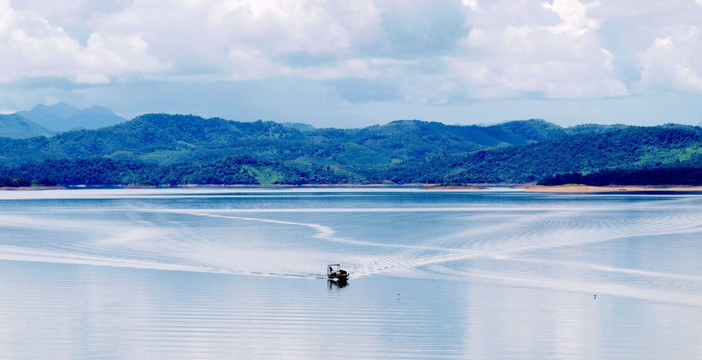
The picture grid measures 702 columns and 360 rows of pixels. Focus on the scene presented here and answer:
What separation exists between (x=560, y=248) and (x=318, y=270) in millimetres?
17792

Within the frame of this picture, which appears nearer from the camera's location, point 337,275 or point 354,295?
point 354,295

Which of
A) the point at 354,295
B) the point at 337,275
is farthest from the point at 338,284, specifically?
the point at 354,295

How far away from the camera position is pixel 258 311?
30.4 m

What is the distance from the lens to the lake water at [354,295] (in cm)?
2522

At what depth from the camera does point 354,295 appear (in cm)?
3425

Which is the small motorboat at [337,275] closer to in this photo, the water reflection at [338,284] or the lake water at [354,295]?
the water reflection at [338,284]

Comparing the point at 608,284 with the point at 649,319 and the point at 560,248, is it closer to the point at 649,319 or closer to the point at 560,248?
the point at 649,319

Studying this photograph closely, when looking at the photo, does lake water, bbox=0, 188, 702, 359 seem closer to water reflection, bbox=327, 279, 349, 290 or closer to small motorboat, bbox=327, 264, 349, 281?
water reflection, bbox=327, 279, 349, 290

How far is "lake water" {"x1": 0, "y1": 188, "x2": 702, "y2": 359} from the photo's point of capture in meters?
25.2

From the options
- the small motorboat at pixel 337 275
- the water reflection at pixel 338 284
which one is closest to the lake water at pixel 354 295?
the water reflection at pixel 338 284

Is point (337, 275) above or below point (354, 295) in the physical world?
above

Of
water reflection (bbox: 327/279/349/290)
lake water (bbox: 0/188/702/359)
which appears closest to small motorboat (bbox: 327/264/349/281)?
water reflection (bbox: 327/279/349/290)

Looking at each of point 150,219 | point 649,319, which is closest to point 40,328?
point 649,319

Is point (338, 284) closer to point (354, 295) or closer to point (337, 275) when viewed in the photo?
point (337, 275)
